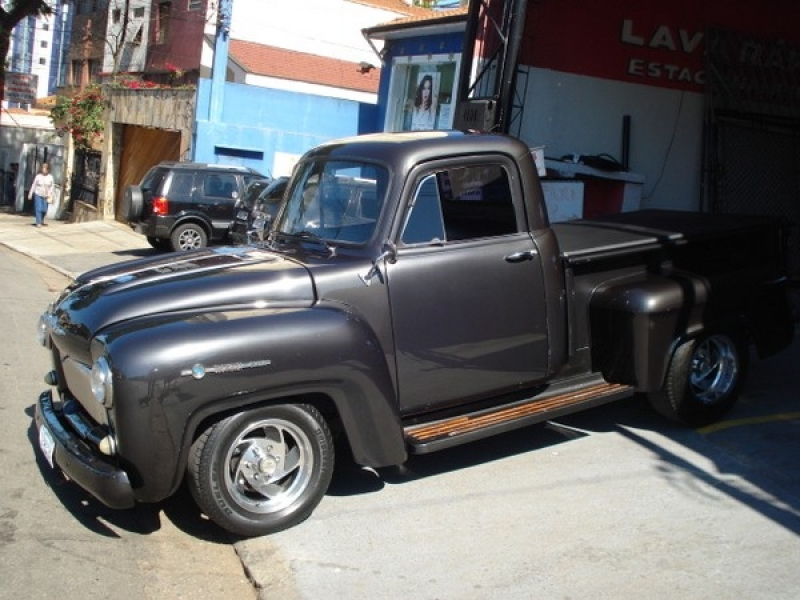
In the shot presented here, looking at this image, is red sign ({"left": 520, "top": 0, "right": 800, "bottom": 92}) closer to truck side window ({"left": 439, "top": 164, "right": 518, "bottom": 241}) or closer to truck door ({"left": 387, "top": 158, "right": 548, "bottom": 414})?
truck side window ({"left": 439, "top": 164, "right": 518, "bottom": 241})

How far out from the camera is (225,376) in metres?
4.46

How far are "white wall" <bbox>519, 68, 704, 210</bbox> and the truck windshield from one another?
7.82 m

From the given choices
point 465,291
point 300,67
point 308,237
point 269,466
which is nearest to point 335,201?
point 308,237

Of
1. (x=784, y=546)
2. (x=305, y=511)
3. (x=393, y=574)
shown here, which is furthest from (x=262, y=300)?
(x=784, y=546)

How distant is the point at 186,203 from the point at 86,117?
12.1 metres

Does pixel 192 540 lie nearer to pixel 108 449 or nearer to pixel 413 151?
pixel 108 449

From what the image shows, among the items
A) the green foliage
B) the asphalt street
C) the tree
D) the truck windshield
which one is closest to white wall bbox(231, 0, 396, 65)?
the green foliage

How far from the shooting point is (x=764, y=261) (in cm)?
698

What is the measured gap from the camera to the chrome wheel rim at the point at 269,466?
186 inches

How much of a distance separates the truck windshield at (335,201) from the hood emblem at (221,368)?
44.5 inches

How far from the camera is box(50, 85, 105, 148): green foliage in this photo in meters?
27.0

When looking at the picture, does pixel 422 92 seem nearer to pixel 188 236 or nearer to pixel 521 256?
pixel 188 236

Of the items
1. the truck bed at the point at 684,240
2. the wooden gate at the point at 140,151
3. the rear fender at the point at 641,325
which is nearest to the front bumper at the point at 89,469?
the truck bed at the point at 684,240

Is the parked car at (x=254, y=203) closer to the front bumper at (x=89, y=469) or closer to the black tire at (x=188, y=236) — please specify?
the black tire at (x=188, y=236)
